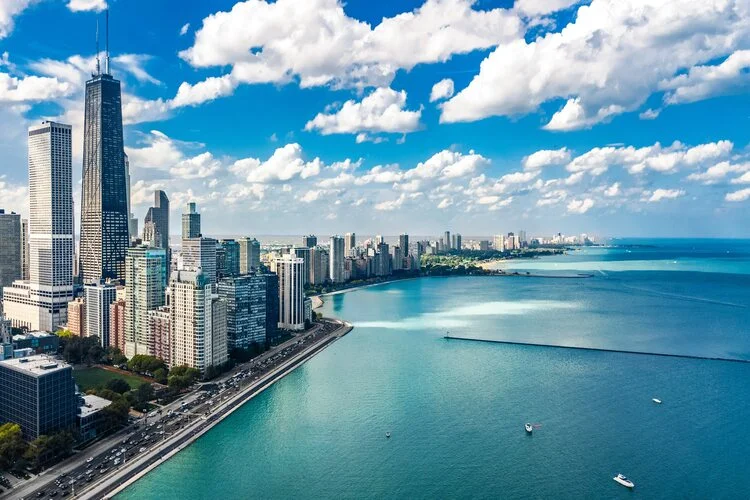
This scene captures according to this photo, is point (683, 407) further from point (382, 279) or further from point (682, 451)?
point (382, 279)

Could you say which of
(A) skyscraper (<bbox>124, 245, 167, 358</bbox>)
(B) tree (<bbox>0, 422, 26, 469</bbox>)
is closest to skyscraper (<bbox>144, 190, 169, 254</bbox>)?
(A) skyscraper (<bbox>124, 245, 167, 358</bbox>)

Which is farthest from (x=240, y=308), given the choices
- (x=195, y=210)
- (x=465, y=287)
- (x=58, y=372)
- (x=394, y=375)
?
(x=465, y=287)

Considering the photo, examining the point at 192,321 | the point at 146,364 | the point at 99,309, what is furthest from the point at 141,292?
the point at 192,321

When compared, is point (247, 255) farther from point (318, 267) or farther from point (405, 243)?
point (405, 243)

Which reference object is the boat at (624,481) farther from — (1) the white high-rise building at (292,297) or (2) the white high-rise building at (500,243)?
(2) the white high-rise building at (500,243)

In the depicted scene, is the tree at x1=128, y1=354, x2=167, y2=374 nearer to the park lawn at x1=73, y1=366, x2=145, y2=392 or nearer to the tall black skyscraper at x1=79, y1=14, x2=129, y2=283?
the park lawn at x1=73, y1=366, x2=145, y2=392
